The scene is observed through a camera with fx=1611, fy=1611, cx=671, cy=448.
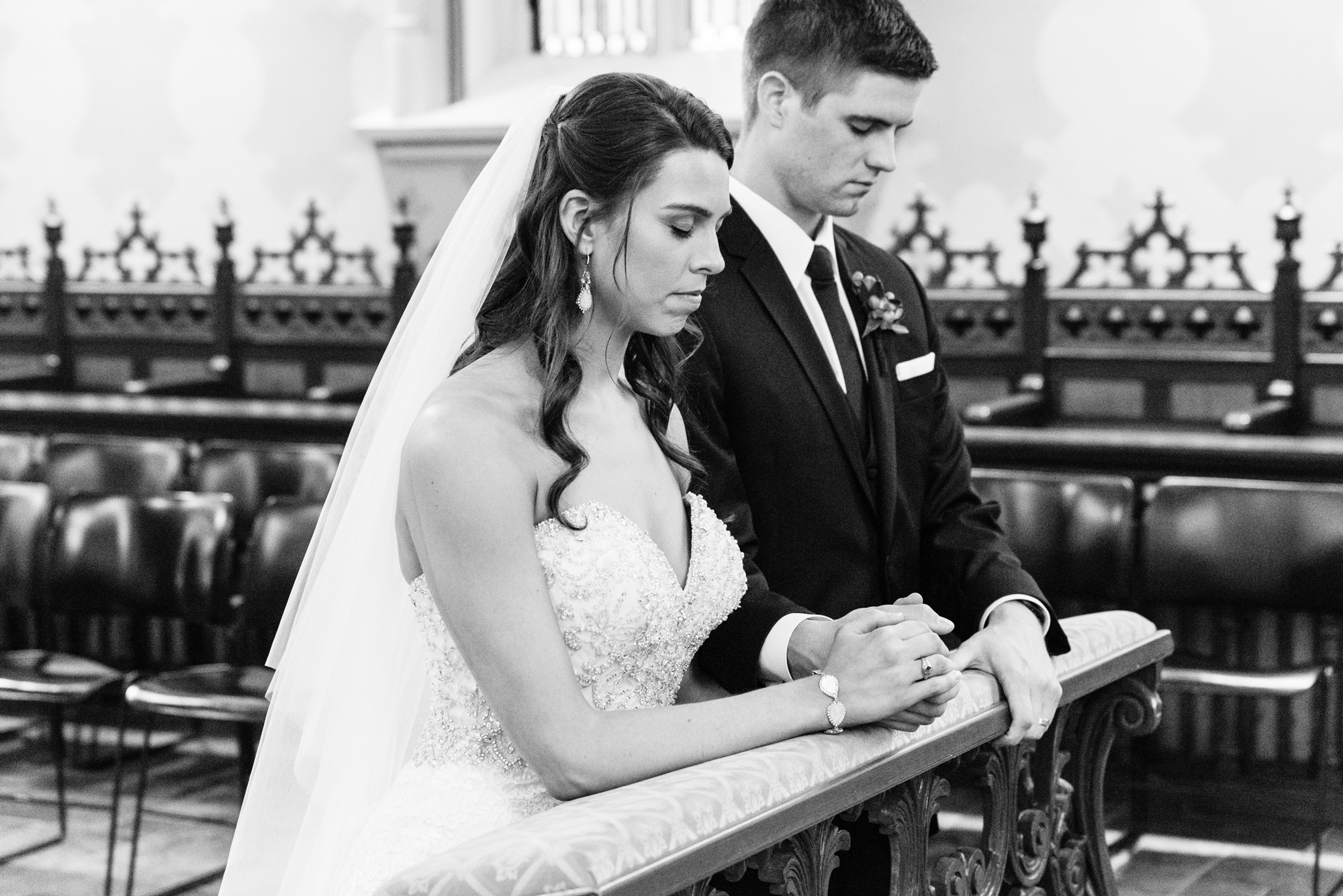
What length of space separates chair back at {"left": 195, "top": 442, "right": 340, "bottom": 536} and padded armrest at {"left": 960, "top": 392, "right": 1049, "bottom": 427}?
2.02m

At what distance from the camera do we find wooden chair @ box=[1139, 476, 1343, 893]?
399 cm

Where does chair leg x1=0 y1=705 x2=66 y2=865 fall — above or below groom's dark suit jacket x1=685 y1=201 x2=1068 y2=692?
below

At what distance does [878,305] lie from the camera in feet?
7.32

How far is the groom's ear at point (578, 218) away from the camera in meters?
1.72

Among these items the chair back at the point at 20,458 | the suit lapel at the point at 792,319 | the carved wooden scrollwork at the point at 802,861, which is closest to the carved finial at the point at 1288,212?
the suit lapel at the point at 792,319

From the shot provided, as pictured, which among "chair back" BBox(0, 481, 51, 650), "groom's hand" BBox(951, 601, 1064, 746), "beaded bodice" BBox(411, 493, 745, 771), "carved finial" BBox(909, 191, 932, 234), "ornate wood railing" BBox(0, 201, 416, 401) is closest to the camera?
"beaded bodice" BBox(411, 493, 745, 771)

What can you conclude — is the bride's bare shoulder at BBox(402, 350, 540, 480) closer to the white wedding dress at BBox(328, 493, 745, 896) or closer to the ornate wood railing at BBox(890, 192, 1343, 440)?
the white wedding dress at BBox(328, 493, 745, 896)

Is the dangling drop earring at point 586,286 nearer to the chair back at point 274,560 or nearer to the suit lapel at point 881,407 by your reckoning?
the suit lapel at point 881,407

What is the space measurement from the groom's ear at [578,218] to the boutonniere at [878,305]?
60 cm

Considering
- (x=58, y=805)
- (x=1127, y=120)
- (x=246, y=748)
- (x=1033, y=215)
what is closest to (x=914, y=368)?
(x=246, y=748)

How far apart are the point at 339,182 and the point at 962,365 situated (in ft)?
12.5

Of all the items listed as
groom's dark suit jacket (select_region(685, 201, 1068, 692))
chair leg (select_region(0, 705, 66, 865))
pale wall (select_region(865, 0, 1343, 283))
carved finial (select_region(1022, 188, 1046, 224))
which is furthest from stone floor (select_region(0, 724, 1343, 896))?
pale wall (select_region(865, 0, 1343, 283))

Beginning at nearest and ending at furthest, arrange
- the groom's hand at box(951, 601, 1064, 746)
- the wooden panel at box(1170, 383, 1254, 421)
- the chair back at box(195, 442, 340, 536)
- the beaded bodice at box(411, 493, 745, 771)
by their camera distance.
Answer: the beaded bodice at box(411, 493, 745, 771), the groom's hand at box(951, 601, 1064, 746), the chair back at box(195, 442, 340, 536), the wooden panel at box(1170, 383, 1254, 421)

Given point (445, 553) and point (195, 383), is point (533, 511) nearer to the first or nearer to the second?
point (445, 553)
